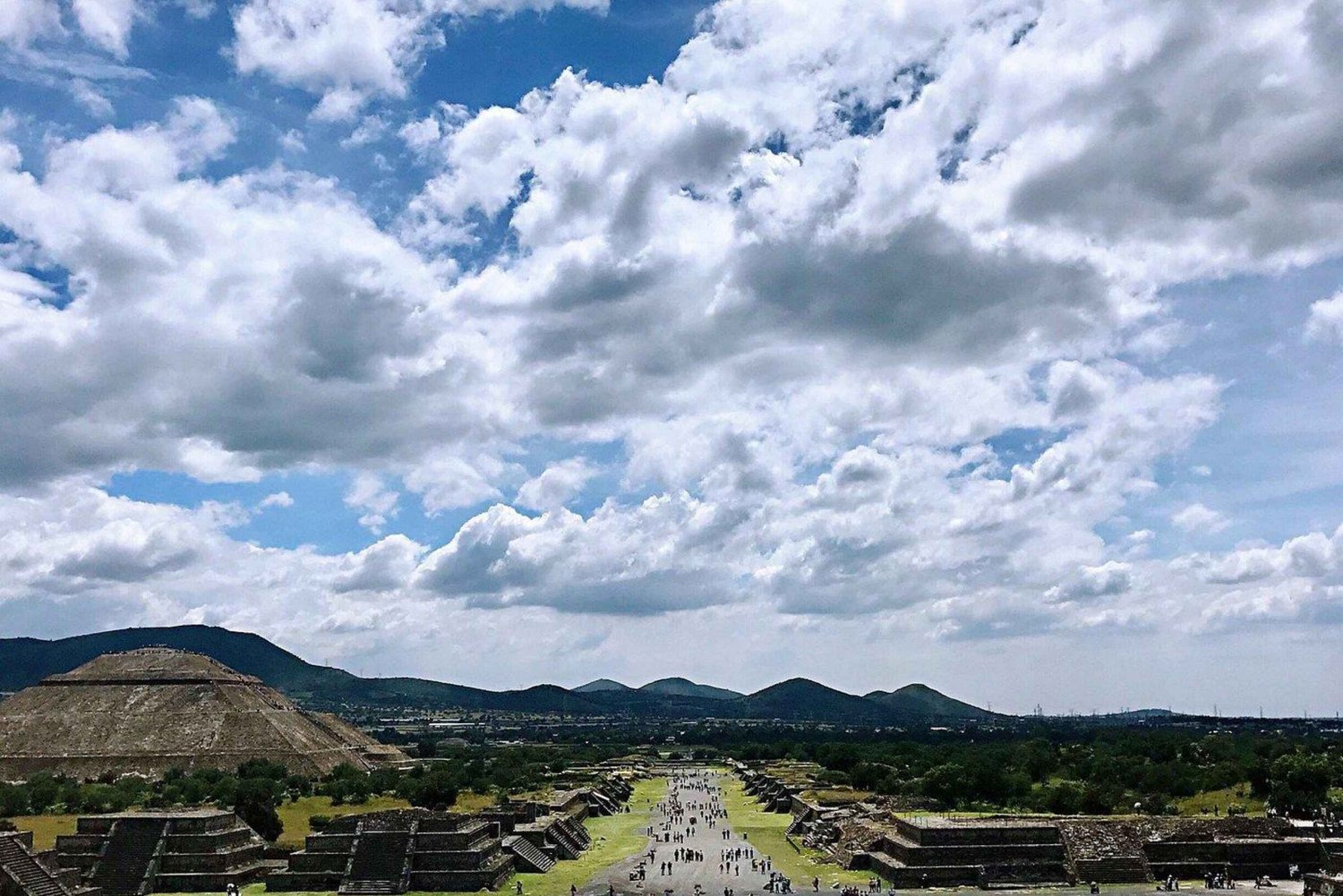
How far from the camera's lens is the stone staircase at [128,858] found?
56688 mm

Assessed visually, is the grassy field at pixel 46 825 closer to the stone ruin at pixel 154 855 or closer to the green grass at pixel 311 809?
the stone ruin at pixel 154 855

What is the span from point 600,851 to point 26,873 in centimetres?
3719

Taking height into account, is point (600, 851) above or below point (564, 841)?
below

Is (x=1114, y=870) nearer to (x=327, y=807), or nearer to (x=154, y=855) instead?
(x=154, y=855)

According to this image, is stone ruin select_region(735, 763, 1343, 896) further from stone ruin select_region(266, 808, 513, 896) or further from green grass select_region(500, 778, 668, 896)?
stone ruin select_region(266, 808, 513, 896)

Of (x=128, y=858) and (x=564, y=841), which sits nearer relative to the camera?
(x=128, y=858)

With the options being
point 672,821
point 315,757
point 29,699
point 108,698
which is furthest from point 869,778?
point 29,699

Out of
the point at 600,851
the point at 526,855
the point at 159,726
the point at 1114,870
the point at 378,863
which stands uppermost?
the point at 159,726

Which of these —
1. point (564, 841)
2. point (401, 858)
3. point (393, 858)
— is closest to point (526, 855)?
point (564, 841)

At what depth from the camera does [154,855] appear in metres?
58.4

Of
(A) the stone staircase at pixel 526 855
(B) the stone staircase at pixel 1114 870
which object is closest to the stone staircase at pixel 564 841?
(A) the stone staircase at pixel 526 855

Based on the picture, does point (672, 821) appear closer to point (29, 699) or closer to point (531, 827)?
point (531, 827)

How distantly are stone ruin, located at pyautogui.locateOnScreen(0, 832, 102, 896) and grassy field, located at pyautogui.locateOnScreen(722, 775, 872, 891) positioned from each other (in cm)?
3324

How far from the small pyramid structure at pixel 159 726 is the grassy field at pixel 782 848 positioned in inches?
1969
